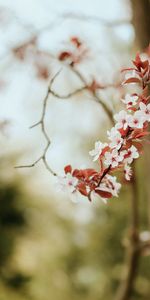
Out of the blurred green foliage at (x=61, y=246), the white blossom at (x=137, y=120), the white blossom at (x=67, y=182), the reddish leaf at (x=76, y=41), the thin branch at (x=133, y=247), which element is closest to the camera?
the white blossom at (x=137, y=120)

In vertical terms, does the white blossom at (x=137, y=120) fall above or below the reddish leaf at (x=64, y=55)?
below

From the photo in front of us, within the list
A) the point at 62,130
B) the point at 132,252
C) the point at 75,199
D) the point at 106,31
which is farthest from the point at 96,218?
the point at 75,199

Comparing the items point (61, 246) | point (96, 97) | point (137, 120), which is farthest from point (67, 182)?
point (61, 246)

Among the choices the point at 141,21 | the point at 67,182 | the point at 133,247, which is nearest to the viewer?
the point at 67,182

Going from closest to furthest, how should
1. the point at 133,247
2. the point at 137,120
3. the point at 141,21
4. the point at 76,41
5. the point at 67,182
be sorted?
1. the point at 137,120
2. the point at 67,182
3. the point at 76,41
4. the point at 141,21
5. the point at 133,247

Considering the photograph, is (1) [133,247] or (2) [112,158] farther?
(1) [133,247]

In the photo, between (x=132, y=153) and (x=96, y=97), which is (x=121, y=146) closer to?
(x=132, y=153)

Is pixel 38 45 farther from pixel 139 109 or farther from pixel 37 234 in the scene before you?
pixel 37 234

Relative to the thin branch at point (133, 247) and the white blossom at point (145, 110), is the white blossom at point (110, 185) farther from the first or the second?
the thin branch at point (133, 247)

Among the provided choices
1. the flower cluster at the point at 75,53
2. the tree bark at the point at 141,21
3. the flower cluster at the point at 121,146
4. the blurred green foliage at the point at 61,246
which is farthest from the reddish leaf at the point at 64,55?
the blurred green foliage at the point at 61,246
